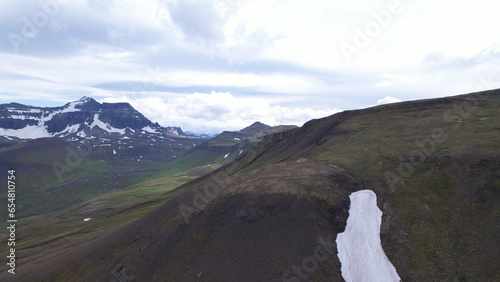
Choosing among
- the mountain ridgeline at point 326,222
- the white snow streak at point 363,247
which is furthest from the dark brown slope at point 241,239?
the white snow streak at point 363,247

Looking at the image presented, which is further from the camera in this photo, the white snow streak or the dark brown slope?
the dark brown slope

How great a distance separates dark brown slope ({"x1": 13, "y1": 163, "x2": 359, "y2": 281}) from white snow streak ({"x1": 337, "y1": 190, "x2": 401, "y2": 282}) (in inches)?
53.8

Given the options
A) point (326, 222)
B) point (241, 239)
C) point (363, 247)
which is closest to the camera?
point (363, 247)

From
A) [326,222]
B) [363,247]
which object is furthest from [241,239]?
[363,247]

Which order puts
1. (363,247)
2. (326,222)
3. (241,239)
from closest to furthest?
(363,247) < (326,222) < (241,239)

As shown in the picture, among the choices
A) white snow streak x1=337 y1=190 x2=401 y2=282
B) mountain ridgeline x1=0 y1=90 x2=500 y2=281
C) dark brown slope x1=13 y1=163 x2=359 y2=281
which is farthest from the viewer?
dark brown slope x1=13 y1=163 x2=359 y2=281

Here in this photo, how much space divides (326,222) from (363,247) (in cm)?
618

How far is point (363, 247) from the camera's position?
3722cm

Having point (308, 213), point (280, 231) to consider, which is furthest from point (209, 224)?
point (308, 213)

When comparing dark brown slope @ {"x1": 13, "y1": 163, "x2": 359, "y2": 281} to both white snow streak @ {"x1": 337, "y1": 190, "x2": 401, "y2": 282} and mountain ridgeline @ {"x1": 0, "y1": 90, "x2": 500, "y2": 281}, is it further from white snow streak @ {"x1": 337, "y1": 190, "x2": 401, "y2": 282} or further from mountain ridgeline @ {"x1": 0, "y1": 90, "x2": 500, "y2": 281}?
white snow streak @ {"x1": 337, "y1": 190, "x2": 401, "y2": 282}

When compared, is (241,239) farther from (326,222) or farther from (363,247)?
(363,247)

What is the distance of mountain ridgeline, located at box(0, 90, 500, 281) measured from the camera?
115 feet

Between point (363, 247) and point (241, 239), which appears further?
point (241, 239)

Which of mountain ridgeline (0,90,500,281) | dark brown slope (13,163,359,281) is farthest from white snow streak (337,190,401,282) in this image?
dark brown slope (13,163,359,281)
